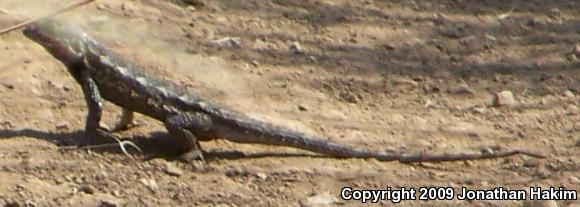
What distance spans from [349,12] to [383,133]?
5.39 ft

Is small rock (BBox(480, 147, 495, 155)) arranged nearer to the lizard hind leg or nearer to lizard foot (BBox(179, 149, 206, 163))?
lizard foot (BBox(179, 149, 206, 163))

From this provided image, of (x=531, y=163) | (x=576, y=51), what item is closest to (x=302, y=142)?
(x=531, y=163)

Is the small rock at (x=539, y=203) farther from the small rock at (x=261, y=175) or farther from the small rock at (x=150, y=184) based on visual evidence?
the small rock at (x=150, y=184)

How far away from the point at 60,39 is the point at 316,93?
151 centimetres

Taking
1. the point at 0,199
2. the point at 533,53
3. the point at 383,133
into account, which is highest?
the point at 533,53

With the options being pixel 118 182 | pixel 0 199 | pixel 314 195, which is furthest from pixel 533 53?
pixel 0 199

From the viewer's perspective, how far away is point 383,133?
6.91 m

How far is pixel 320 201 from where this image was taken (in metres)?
6.11

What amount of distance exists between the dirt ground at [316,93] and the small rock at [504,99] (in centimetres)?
5

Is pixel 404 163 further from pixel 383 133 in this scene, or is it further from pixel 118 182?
pixel 118 182

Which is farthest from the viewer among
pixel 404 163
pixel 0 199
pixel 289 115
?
pixel 289 115

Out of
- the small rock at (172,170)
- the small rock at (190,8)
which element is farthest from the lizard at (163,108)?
the small rock at (190,8)

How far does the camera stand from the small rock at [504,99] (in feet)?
24.1

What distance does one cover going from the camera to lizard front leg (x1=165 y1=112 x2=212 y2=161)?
6.54m
